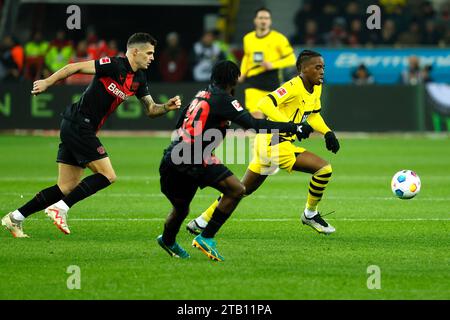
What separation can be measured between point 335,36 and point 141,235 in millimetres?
18772

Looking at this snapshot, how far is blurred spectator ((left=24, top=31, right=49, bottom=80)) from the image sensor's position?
27859 millimetres

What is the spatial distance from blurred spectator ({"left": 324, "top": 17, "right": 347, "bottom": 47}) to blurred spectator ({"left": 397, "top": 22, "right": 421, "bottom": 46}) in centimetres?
153

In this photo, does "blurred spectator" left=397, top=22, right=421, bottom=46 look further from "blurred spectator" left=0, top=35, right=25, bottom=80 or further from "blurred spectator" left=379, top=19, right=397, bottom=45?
"blurred spectator" left=0, top=35, right=25, bottom=80

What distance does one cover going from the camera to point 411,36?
97.8 ft

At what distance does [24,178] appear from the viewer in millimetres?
17250

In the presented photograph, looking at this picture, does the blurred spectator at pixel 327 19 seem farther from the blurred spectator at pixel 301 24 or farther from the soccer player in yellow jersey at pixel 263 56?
the soccer player in yellow jersey at pixel 263 56

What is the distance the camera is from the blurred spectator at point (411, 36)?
29.6m

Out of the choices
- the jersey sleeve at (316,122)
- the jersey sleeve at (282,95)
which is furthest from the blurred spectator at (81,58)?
the jersey sleeve at (282,95)

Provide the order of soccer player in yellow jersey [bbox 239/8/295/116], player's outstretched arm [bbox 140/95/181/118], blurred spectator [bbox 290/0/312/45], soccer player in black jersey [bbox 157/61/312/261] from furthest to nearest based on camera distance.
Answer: blurred spectator [bbox 290/0/312/45] → soccer player in yellow jersey [bbox 239/8/295/116] → player's outstretched arm [bbox 140/95/181/118] → soccer player in black jersey [bbox 157/61/312/261]

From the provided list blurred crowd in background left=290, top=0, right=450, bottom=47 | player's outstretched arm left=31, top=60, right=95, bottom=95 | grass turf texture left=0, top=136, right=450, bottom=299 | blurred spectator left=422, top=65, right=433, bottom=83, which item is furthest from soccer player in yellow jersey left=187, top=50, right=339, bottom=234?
blurred crowd in background left=290, top=0, right=450, bottom=47

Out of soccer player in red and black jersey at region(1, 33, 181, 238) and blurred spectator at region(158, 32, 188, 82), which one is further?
blurred spectator at region(158, 32, 188, 82)

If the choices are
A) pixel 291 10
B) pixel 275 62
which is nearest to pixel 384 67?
pixel 291 10

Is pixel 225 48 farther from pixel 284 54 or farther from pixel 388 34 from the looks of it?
pixel 284 54
